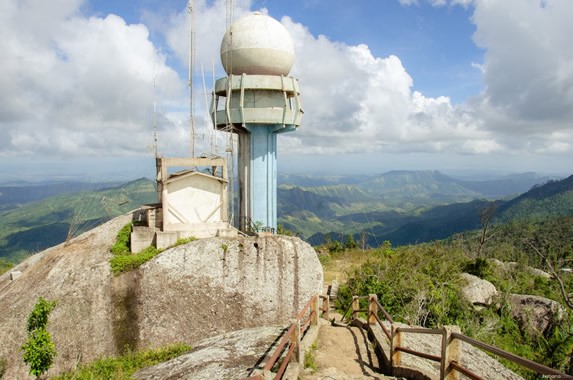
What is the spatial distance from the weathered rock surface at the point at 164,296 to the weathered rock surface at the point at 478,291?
424 inches

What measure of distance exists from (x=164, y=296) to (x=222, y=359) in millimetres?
5487

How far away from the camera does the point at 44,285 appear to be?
16734 mm

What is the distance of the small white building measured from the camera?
58.2 ft

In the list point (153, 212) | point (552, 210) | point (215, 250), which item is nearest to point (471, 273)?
point (215, 250)

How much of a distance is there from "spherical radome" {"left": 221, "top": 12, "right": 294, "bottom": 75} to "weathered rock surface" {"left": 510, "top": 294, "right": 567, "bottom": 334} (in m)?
→ 18.7

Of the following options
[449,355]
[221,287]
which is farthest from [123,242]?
[449,355]

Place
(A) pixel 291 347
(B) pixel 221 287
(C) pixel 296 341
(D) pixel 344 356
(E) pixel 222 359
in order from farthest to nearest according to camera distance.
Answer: (B) pixel 221 287 < (E) pixel 222 359 < (D) pixel 344 356 < (C) pixel 296 341 < (A) pixel 291 347

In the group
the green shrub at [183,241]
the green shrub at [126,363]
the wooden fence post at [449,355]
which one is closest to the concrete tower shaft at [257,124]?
the green shrub at [183,241]

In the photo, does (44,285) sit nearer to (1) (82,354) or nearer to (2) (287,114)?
(1) (82,354)

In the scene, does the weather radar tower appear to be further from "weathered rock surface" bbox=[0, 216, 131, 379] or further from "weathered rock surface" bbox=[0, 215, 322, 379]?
"weathered rock surface" bbox=[0, 216, 131, 379]

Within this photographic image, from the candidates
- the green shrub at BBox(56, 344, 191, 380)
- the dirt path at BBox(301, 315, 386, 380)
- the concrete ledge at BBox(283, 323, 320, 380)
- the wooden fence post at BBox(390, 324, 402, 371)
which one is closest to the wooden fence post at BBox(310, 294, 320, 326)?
the concrete ledge at BBox(283, 323, 320, 380)

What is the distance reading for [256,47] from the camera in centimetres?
2275

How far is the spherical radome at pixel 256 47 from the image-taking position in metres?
22.8

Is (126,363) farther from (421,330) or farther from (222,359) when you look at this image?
(421,330)
